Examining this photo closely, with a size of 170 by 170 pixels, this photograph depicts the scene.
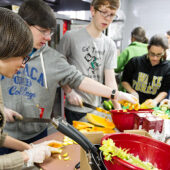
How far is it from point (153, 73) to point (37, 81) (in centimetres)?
155

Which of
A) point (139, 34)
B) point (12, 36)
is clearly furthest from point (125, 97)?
point (139, 34)

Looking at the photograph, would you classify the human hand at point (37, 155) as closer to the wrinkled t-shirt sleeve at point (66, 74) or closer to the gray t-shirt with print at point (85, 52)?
the wrinkled t-shirt sleeve at point (66, 74)

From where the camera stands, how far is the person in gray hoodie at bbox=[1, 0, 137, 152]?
116cm

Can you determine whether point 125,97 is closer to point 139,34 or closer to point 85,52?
point 85,52

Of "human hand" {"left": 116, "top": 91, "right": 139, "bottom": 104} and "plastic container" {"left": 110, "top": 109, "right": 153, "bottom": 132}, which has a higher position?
"human hand" {"left": 116, "top": 91, "right": 139, "bottom": 104}

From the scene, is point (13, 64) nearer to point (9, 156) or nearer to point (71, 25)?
point (9, 156)

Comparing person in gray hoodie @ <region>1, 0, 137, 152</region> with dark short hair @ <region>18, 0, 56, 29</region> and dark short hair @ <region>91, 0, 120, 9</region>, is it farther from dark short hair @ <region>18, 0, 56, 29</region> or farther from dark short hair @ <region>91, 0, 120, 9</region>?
dark short hair @ <region>91, 0, 120, 9</region>

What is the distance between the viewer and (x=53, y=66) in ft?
4.67

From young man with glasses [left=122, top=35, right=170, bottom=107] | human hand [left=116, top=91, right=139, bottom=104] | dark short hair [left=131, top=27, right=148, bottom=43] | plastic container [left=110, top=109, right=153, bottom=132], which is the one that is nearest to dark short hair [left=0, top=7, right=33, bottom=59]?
plastic container [left=110, top=109, right=153, bottom=132]

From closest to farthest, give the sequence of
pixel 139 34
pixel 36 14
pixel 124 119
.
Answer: pixel 36 14, pixel 124 119, pixel 139 34

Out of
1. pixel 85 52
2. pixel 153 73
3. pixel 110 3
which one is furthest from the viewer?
pixel 153 73

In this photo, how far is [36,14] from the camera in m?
1.13

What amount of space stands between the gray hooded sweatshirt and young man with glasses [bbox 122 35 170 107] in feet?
3.82

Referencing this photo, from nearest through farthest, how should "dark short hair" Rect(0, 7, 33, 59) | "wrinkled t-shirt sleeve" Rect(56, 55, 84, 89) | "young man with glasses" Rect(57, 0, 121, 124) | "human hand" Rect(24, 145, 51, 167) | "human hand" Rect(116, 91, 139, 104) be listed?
"dark short hair" Rect(0, 7, 33, 59)
"human hand" Rect(24, 145, 51, 167)
"wrinkled t-shirt sleeve" Rect(56, 55, 84, 89)
"human hand" Rect(116, 91, 139, 104)
"young man with glasses" Rect(57, 0, 121, 124)
